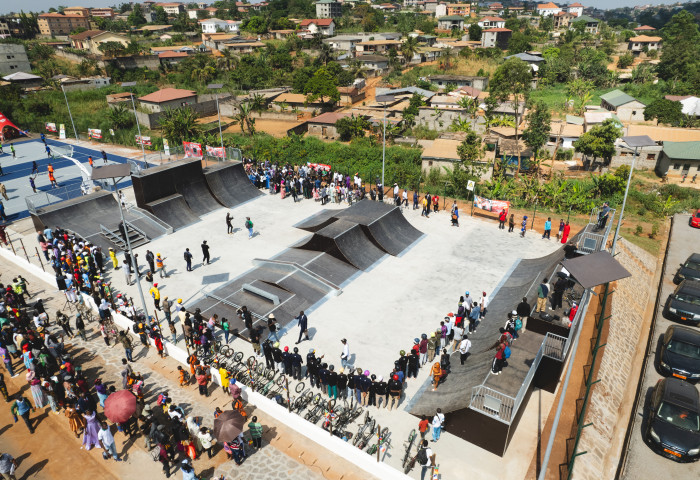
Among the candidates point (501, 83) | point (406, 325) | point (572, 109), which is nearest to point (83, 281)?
point (406, 325)

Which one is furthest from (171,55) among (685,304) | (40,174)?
(685,304)

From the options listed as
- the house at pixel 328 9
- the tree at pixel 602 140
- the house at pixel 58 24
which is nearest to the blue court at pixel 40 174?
the tree at pixel 602 140

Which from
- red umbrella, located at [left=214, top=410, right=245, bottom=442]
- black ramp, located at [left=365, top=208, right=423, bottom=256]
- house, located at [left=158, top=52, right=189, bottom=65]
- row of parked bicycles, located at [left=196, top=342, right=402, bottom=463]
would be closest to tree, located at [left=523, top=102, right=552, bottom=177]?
black ramp, located at [left=365, top=208, right=423, bottom=256]

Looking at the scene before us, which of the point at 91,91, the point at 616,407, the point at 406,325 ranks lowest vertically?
the point at 616,407

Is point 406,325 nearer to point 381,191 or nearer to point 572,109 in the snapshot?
point 381,191

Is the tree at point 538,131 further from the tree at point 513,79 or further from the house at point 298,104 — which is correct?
the house at point 298,104

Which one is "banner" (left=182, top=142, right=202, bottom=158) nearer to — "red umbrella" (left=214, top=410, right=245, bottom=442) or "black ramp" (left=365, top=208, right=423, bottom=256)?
"black ramp" (left=365, top=208, right=423, bottom=256)
